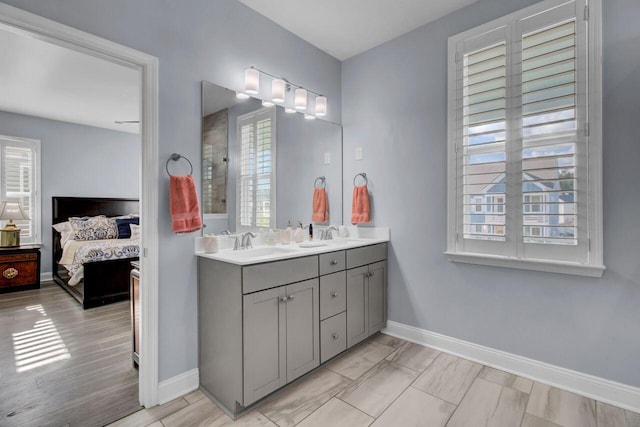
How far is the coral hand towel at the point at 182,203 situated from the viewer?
75.3 inches

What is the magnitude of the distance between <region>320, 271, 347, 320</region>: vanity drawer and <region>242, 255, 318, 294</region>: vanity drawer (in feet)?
0.47

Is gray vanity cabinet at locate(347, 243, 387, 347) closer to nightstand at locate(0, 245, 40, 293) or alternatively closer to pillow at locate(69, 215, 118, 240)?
pillow at locate(69, 215, 118, 240)

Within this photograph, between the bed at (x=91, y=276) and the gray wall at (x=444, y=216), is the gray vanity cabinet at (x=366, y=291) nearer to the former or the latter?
the gray wall at (x=444, y=216)

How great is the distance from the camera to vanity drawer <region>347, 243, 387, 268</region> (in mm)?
2487

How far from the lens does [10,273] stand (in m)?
4.39

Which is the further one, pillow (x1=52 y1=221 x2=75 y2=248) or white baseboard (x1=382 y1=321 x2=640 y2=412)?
pillow (x1=52 y1=221 x2=75 y2=248)

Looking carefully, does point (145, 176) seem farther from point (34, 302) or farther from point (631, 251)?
point (34, 302)

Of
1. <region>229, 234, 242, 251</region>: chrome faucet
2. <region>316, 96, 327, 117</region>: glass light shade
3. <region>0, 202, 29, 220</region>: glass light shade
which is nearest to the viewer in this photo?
<region>229, 234, 242, 251</region>: chrome faucet

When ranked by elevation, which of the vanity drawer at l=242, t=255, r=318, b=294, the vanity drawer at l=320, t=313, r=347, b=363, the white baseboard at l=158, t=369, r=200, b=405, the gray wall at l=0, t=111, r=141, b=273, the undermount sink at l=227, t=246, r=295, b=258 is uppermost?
the gray wall at l=0, t=111, r=141, b=273

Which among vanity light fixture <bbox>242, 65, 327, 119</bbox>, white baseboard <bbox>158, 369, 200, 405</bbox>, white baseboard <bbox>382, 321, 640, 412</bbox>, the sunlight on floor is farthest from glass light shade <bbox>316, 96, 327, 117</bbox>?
the sunlight on floor

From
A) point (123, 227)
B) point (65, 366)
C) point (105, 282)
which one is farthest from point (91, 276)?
point (65, 366)

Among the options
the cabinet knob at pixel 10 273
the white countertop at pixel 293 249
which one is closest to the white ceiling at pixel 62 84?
the white countertop at pixel 293 249

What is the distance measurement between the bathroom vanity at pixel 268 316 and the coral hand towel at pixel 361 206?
50 cm

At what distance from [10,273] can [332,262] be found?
4922 mm
